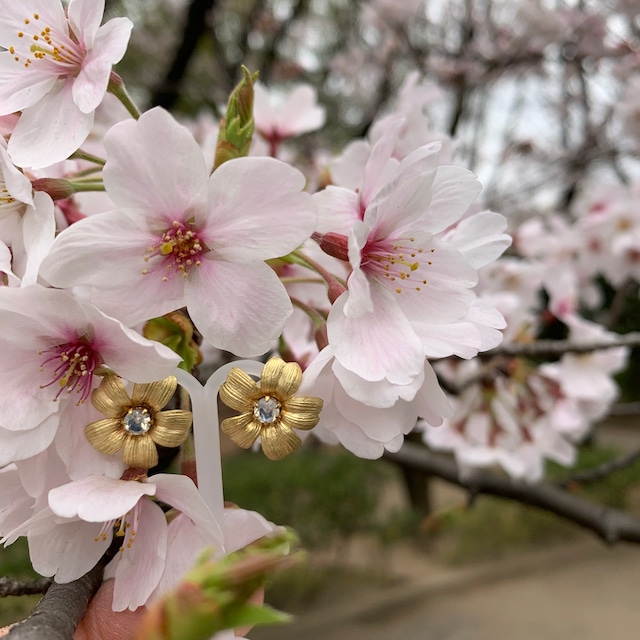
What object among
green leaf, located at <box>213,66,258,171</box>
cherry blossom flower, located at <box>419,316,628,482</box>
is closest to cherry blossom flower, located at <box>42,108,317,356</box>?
green leaf, located at <box>213,66,258,171</box>

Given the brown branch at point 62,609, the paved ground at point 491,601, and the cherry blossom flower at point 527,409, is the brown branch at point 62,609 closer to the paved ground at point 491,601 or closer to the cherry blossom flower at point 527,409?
the cherry blossom flower at point 527,409

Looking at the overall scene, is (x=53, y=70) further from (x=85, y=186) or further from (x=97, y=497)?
(x=97, y=497)

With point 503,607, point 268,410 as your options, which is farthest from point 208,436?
point 503,607

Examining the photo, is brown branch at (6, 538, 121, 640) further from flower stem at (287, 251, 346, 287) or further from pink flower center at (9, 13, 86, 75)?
pink flower center at (9, 13, 86, 75)

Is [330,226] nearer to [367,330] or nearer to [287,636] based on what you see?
[367,330]

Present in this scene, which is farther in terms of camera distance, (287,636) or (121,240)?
(287,636)

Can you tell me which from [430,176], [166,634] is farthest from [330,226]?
[166,634]
